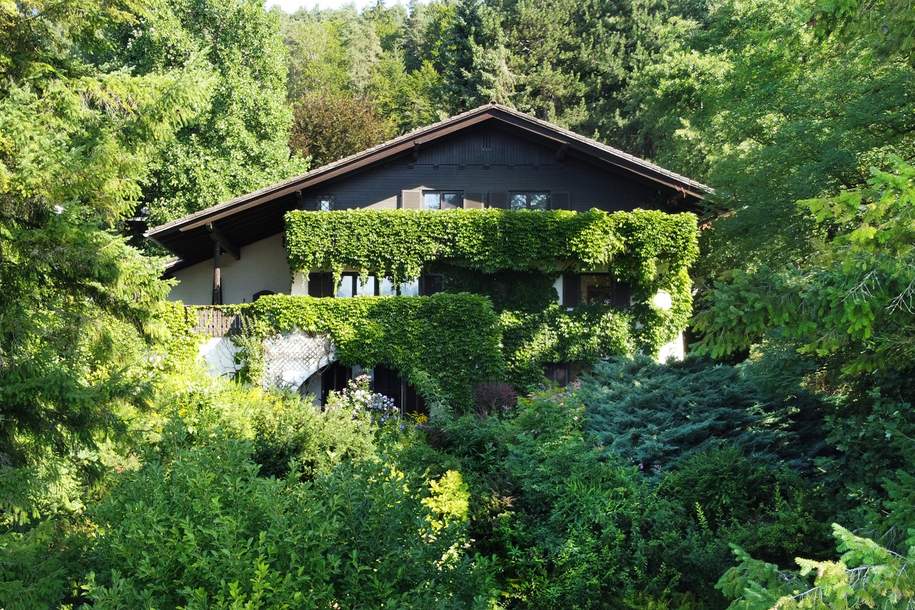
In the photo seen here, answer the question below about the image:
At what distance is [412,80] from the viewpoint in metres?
48.2

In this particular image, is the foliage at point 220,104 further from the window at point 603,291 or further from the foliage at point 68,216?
the foliage at point 68,216

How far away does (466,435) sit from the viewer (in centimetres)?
1274

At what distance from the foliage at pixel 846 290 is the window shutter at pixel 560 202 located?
624 inches

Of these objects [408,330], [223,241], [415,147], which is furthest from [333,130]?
[408,330]

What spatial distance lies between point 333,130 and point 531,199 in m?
20.0

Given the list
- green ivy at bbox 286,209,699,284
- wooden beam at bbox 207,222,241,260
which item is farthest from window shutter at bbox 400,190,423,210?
wooden beam at bbox 207,222,241,260

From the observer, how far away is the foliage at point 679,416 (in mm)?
10266

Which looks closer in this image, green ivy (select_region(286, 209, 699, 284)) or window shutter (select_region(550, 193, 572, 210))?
green ivy (select_region(286, 209, 699, 284))

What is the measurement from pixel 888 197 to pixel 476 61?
36.4m

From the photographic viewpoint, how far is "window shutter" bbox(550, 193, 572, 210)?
2233 cm

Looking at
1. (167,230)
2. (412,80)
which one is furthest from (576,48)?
(167,230)

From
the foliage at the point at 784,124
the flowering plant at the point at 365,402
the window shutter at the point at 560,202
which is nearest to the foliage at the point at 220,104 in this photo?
the window shutter at the point at 560,202

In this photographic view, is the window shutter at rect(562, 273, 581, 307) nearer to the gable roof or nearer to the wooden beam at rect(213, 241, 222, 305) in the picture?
the gable roof

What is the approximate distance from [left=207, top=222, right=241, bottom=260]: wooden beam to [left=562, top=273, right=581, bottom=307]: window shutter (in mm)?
10009
